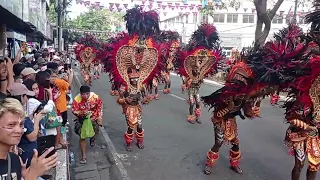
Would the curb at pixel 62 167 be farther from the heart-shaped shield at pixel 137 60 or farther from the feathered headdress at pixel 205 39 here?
the feathered headdress at pixel 205 39

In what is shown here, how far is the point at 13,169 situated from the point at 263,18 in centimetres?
1448

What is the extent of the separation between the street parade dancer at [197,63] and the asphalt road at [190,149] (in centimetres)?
68

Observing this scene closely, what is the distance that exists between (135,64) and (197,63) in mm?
2890

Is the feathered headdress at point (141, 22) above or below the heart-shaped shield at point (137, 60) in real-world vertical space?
above

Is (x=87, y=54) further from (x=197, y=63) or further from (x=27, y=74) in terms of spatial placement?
(x=27, y=74)

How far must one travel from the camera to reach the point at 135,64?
7520 mm

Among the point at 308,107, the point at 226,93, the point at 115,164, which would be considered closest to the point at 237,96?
the point at 226,93

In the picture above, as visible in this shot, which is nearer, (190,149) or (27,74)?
(27,74)

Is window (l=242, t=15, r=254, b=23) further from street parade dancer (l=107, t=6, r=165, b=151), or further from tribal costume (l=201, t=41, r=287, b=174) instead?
tribal costume (l=201, t=41, r=287, b=174)

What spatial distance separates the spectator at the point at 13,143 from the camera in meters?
2.61

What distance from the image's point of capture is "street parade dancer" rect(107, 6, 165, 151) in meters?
7.42

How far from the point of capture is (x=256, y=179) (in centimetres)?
600

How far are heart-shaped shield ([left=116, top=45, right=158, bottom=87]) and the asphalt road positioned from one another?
4.90ft

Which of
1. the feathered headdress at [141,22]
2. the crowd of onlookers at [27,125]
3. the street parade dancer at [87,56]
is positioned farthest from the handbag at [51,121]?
the street parade dancer at [87,56]
